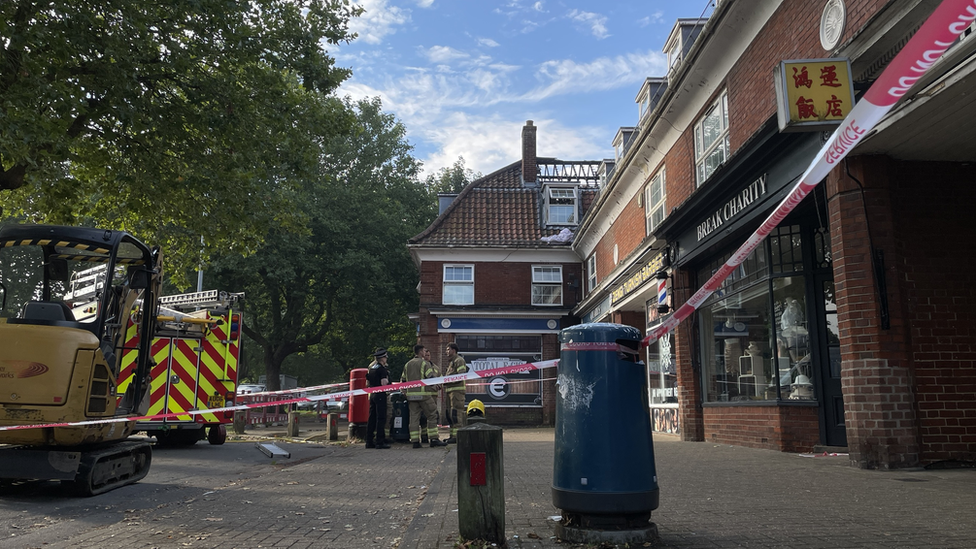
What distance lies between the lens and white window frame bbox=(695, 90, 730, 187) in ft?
39.4

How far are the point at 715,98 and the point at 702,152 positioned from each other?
1.06 metres

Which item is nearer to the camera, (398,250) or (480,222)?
(480,222)

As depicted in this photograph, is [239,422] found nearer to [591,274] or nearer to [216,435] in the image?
[216,435]

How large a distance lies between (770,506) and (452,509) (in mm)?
2541

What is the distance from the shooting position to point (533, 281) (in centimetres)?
2769

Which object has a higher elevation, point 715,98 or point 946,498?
point 715,98

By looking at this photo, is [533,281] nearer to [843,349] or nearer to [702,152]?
[702,152]

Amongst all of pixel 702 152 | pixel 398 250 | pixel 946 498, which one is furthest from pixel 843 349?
pixel 398 250

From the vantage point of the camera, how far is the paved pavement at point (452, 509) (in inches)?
179

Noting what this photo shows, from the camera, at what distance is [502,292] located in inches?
1084

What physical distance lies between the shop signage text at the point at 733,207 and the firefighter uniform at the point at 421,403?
581 centimetres

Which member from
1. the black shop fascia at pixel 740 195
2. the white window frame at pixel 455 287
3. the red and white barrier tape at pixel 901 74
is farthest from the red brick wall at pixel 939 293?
the white window frame at pixel 455 287

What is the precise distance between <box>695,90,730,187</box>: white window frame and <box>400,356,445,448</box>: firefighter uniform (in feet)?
20.6

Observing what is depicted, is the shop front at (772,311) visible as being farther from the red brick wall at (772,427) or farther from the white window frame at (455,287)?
the white window frame at (455,287)
